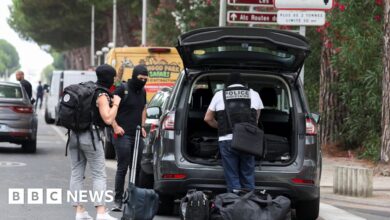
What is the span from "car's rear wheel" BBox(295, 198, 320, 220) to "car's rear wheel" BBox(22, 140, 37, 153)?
420 inches

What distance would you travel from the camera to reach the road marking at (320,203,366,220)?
11288mm

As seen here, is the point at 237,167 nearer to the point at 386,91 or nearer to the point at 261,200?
the point at 261,200

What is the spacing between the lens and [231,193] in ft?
31.1

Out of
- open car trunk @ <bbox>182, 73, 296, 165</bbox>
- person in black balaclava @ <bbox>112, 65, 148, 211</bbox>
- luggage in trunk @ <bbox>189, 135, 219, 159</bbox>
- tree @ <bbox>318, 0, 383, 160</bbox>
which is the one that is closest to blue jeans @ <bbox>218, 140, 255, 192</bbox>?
open car trunk @ <bbox>182, 73, 296, 165</bbox>

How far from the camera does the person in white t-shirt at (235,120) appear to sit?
9.98 metres

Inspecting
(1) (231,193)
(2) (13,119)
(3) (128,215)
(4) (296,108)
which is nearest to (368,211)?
(4) (296,108)

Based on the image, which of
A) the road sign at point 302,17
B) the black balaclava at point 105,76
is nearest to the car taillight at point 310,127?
the black balaclava at point 105,76

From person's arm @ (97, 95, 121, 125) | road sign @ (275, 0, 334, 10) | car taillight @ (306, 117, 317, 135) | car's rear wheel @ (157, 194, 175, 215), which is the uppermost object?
road sign @ (275, 0, 334, 10)

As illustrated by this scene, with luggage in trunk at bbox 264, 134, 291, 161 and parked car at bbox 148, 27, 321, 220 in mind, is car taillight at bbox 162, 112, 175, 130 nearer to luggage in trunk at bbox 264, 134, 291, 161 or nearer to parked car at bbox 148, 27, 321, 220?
parked car at bbox 148, 27, 321, 220

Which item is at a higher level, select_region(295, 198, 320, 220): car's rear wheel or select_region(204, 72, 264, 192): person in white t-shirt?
select_region(204, 72, 264, 192): person in white t-shirt

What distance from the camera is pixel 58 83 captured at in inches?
1444

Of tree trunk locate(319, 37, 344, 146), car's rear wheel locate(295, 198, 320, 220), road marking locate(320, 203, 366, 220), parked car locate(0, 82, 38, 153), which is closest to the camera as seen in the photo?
car's rear wheel locate(295, 198, 320, 220)

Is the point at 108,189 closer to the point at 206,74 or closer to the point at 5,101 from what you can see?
the point at 206,74

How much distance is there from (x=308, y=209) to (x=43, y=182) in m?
4.81
